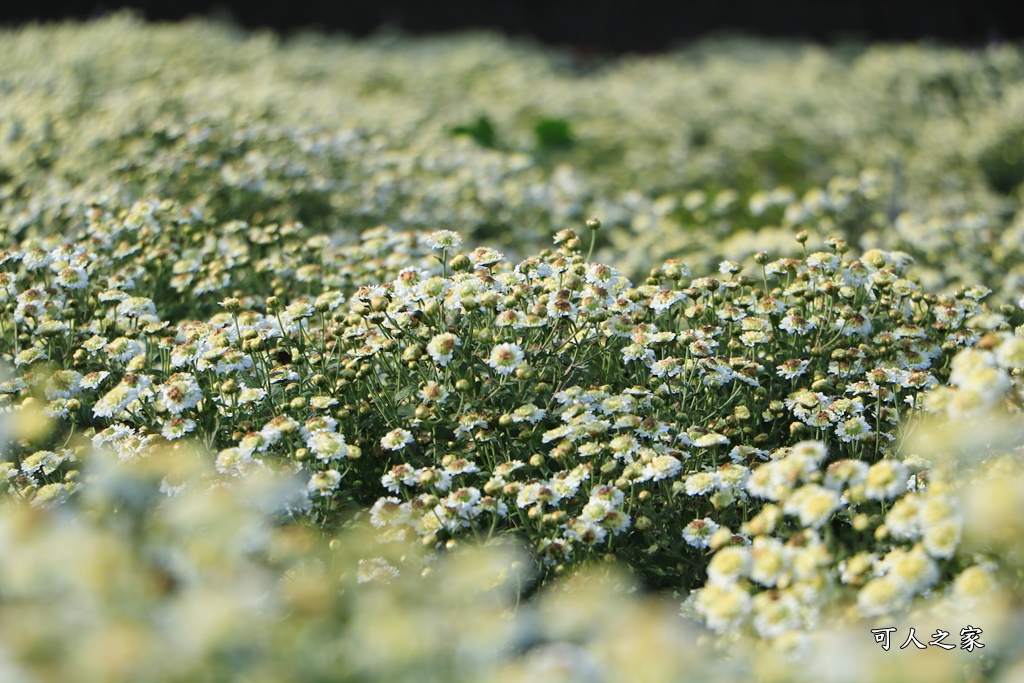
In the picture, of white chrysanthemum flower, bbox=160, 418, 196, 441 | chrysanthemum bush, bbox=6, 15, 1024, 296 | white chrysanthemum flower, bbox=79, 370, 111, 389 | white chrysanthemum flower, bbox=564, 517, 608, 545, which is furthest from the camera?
chrysanthemum bush, bbox=6, 15, 1024, 296

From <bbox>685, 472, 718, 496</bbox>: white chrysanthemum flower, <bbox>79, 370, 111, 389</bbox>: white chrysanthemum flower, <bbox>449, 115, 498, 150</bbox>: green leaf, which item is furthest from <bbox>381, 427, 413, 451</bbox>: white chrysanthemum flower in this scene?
<bbox>449, 115, 498, 150</bbox>: green leaf

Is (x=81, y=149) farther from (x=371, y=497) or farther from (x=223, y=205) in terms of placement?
(x=371, y=497)

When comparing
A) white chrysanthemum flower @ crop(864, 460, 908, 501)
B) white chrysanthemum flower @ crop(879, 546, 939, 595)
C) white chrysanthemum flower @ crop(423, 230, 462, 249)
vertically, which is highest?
white chrysanthemum flower @ crop(423, 230, 462, 249)

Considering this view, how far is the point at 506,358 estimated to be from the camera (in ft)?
8.10

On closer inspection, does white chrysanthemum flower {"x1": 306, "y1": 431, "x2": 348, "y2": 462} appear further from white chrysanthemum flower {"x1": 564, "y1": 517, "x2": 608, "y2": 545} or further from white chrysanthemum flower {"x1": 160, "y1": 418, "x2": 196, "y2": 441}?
white chrysanthemum flower {"x1": 564, "y1": 517, "x2": 608, "y2": 545}

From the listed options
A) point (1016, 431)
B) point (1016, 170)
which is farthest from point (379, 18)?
point (1016, 431)

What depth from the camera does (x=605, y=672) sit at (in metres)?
1.40

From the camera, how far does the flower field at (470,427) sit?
1435 mm

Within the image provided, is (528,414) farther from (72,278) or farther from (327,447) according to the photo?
(72,278)

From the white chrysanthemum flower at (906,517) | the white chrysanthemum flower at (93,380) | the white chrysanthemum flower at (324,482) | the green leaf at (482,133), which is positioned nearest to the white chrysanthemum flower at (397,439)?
the white chrysanthemum flower at (324,482)

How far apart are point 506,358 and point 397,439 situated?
13.1 inches

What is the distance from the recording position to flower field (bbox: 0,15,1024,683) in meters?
1.43

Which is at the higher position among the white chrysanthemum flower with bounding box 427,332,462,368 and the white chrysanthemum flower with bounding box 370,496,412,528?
the white chrysanthemum flower with bounding box 427,332,462,368

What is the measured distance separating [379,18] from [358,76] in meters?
6.67
